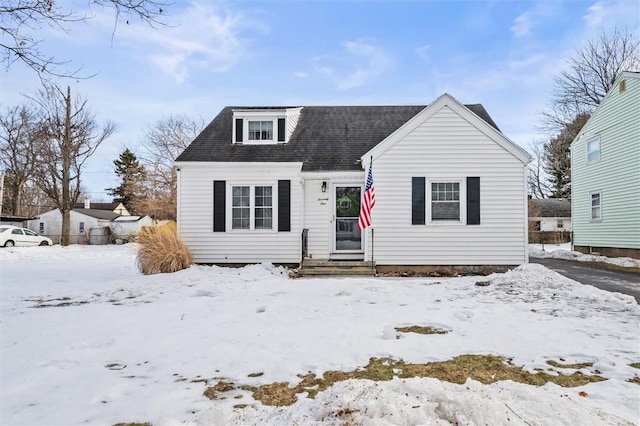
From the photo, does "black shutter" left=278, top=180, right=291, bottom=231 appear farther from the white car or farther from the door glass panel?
the white car

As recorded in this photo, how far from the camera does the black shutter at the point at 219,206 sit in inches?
441

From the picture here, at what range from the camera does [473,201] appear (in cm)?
1033

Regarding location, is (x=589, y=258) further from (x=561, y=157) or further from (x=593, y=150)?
(x=561, y=157)

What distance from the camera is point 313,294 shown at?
7.20 m

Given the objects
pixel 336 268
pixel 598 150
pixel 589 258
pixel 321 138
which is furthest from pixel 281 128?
pixel 598 150

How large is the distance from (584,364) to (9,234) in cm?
2930

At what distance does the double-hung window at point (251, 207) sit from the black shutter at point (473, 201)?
5824 millimetres

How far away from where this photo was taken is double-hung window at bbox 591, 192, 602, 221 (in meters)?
15.8

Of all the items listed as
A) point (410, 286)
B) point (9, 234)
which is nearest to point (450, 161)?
point (410, 286)

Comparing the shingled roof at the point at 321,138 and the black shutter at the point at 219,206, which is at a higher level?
the shingled roof at the point at 321,138

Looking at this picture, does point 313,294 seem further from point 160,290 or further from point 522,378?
point 522,378

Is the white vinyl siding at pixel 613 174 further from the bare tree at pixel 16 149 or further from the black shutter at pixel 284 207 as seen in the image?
the bare tree at pixel 16 149

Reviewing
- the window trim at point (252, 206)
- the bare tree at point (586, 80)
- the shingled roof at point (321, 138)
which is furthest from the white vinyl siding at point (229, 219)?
the bare tree at point (586, 80)

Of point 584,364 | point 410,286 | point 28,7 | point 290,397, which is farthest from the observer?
point 410,286
